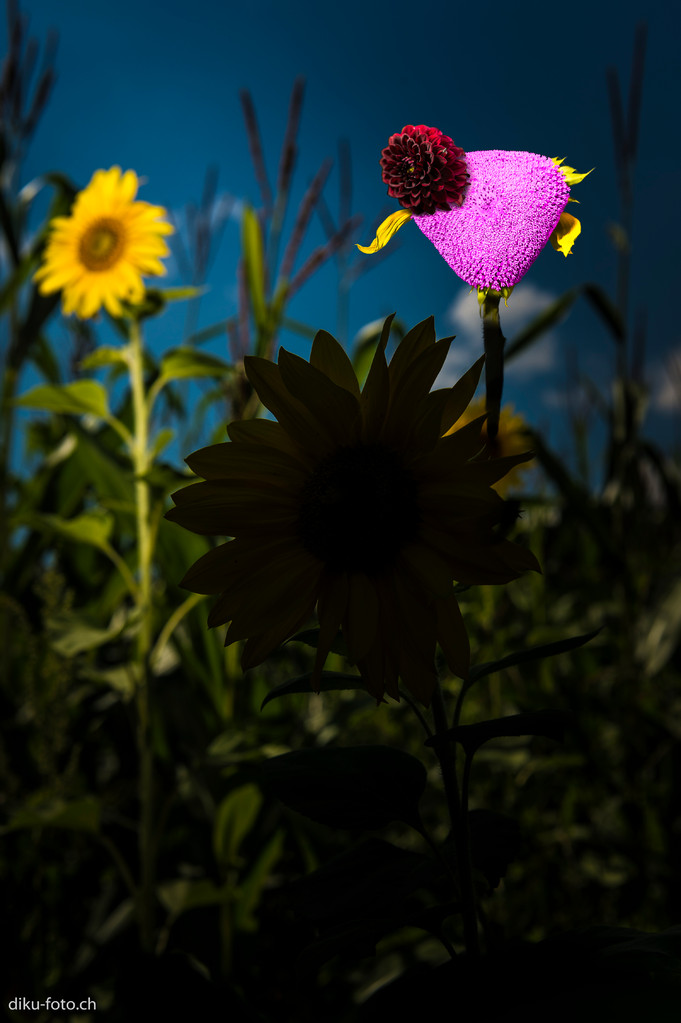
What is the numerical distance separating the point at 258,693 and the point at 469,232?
0.71 m

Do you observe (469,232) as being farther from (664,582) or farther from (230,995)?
(664,582)

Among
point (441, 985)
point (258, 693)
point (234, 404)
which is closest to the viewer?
point (441, 985)

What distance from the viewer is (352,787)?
23 centimetres

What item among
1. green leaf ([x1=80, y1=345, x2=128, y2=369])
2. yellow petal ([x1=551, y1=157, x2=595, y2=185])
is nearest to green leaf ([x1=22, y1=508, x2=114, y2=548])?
green leaf ([x1=80, y1=345, x2=128, y2=369])

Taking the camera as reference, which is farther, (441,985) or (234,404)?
(234,404)

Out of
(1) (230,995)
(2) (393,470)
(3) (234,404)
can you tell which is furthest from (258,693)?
(2) (393,470)

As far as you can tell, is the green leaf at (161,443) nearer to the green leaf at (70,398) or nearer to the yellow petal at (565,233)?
the green leaf at (70,398)

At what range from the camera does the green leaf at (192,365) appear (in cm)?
66

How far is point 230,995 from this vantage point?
26 cm

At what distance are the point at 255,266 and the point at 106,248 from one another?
0.14m

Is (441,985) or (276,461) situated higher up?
(276,461)

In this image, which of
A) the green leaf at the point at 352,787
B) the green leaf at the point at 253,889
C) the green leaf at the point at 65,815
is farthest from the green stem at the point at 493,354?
the green leaf at the point at 253,889

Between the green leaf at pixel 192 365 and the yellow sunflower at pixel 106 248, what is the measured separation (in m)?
0.07

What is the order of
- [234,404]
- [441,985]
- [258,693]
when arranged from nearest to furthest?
[441,985] < [234,404] < [258,693]
